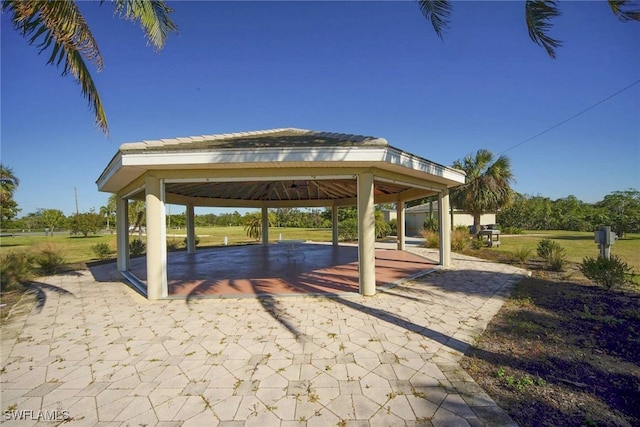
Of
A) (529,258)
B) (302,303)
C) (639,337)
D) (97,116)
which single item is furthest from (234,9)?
(529,258)

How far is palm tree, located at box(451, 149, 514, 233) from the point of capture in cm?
2077

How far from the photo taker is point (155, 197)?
276 inches

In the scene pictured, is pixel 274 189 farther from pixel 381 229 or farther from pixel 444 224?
pixel 381 229

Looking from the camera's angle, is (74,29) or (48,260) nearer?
(74,29)

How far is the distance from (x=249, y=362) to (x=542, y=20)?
7.43 m

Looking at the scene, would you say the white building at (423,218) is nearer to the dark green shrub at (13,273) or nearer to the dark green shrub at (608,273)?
the dark green shrub at (608,273)

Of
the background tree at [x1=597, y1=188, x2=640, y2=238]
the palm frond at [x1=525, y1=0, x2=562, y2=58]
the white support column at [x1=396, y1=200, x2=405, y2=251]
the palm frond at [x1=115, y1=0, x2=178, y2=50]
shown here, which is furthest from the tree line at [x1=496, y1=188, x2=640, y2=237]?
the palm frond at [x1=115, y1=0, x2=178, y2=50]

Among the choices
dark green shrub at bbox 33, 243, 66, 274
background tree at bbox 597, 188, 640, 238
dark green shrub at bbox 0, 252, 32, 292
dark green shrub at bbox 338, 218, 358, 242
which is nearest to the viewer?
dark green shrub at bbox 0, 252, 32, 292

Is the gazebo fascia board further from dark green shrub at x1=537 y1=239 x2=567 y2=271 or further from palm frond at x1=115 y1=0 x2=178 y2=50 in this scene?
dark green shrub at x1=537 y1=239 x2=567 y2=271

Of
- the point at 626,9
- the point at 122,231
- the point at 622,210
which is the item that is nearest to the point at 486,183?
the point at 626,9

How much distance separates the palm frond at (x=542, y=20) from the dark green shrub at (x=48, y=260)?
57.1 ft

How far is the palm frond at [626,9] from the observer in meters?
4.24

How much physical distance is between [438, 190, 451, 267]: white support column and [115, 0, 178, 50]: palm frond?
10085 millimetres

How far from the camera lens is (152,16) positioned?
509 centimetres
